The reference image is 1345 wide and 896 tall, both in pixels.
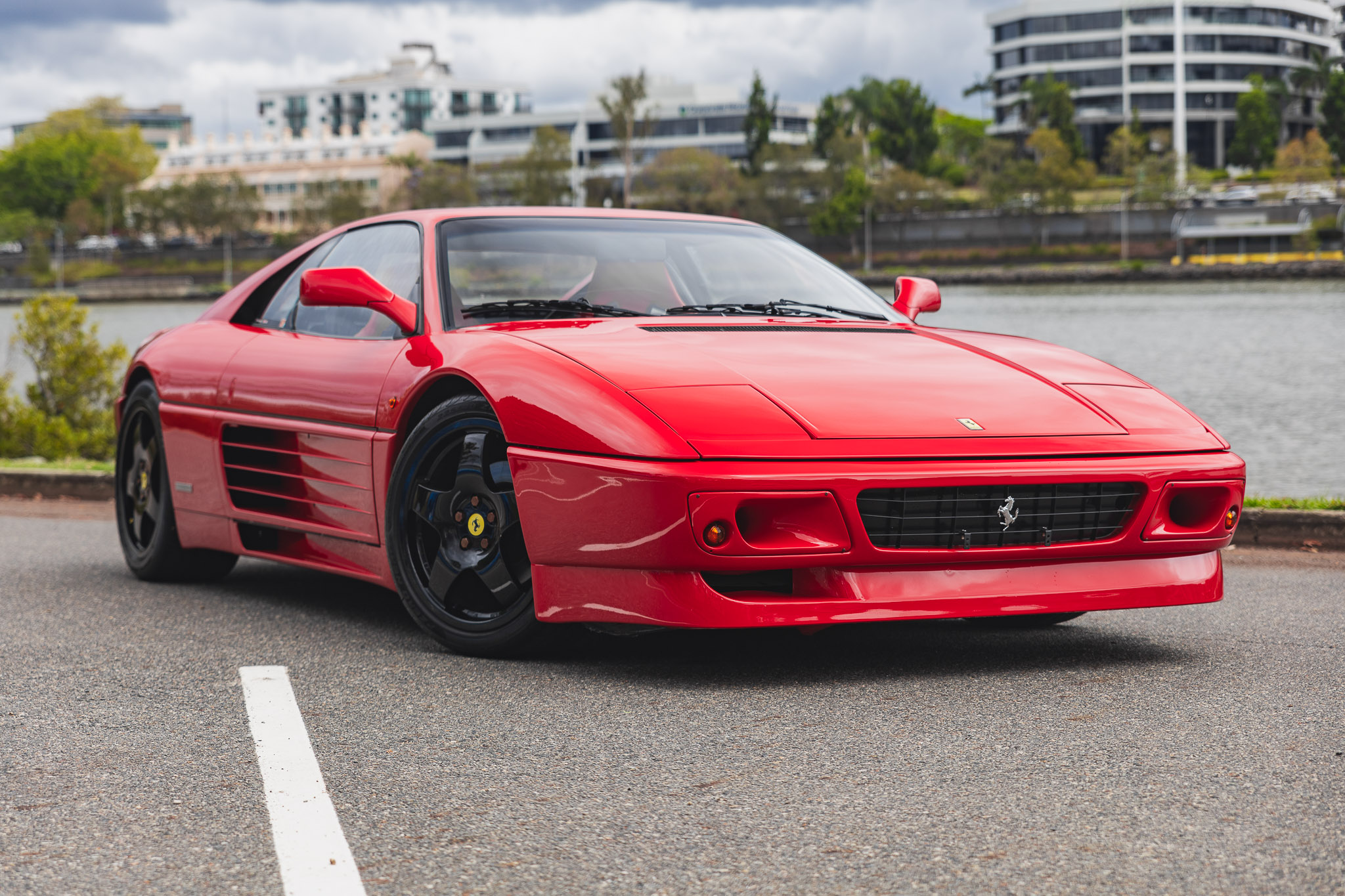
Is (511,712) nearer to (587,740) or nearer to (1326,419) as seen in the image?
(587,740)

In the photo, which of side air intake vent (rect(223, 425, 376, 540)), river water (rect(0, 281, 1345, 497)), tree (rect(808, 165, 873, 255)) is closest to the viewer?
side air intake vent (rect(223, 425, 376, 540))

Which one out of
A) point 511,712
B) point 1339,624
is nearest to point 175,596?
point 511,712

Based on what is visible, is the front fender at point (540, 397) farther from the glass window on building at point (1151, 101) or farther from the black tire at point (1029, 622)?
the glass window on building at point (1151, 101)

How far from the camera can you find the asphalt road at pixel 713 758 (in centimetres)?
222

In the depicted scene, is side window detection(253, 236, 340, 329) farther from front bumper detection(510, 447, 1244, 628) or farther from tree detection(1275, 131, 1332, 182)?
tree detection(1275, 131, 1332, 182)

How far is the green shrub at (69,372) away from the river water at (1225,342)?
371 mm

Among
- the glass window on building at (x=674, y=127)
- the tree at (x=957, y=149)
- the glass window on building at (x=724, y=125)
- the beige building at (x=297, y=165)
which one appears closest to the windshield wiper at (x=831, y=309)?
the tree at (x=957, y=149)

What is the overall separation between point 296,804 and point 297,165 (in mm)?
147315

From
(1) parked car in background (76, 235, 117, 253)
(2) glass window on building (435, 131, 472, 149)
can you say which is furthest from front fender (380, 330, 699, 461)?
(2) glass window on building (435, 131, 472, 149)

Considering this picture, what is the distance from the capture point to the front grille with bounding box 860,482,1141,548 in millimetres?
3367

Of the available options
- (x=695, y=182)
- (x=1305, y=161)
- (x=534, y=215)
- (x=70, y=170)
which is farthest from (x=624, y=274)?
(x=70, y=170)

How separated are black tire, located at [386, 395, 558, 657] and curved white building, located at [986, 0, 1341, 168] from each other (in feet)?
392

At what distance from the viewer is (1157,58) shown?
11631cm

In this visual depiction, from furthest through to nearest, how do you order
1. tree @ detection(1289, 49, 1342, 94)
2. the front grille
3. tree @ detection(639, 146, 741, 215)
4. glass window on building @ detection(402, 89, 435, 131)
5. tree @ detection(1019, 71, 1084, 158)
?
glass window on building @ detection(402, 89, 435, 131)
tree @ detection(1289, 49, 1342, 94)
tree @ detection(1019, 71, 1084, 158)
tree @ detection(639, 146, 741, 215)
the front grille
